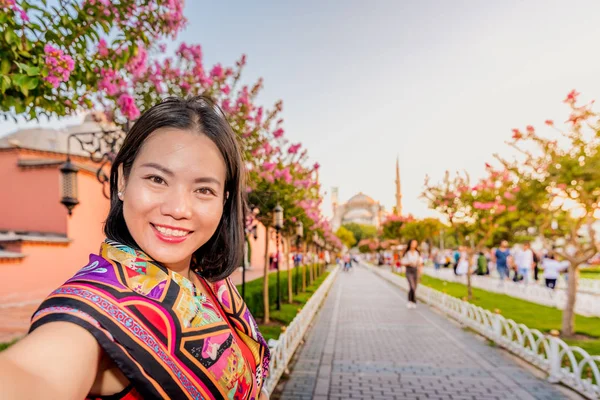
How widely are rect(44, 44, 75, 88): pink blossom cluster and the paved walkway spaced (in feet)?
13.9

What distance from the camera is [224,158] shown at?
132cm

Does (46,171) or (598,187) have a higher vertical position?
(46,171)

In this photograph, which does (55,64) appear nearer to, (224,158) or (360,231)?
(224,158)

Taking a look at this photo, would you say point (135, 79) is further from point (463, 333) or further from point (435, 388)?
point (463, 333)

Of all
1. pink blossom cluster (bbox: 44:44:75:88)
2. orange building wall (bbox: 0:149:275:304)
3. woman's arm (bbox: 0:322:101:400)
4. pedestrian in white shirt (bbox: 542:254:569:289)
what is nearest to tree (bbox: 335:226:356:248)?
pedestrian in white shirt (bbox: 542:254:569:289)

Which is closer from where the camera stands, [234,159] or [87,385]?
[87,385]

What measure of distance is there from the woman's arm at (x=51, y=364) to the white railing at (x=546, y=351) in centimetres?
542

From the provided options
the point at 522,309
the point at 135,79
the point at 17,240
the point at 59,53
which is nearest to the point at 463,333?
the point at 522,309

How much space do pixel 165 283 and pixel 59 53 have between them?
216 cm

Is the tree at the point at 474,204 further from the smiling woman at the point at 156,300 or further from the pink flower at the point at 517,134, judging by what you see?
the smiling woman at the point at 156,300

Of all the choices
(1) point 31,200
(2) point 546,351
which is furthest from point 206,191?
(1) point 31,200

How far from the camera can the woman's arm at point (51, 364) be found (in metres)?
0.72

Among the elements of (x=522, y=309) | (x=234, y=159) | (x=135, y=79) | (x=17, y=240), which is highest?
(x=135, y=79)

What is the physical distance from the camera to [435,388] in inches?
209
